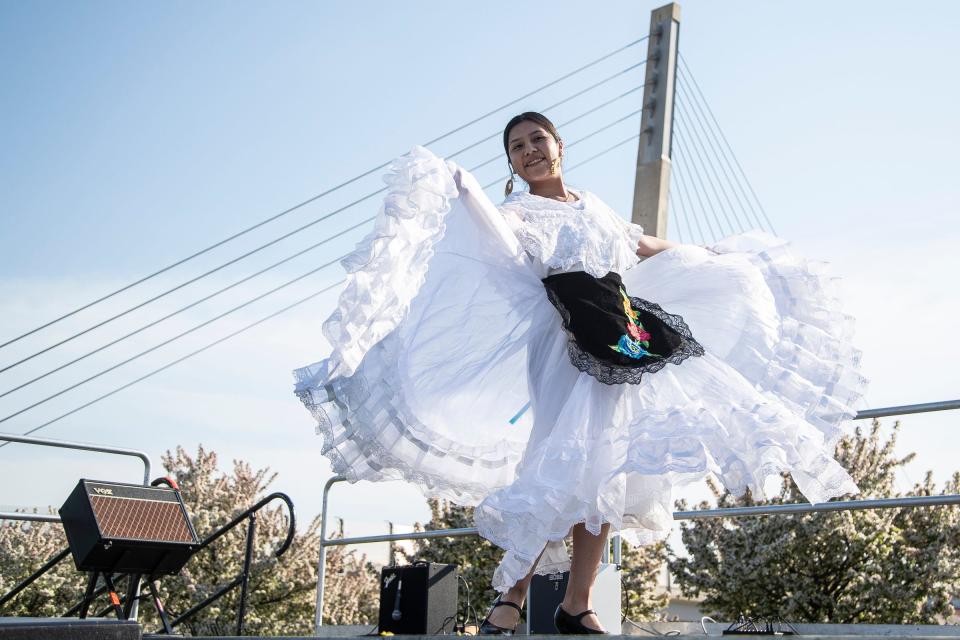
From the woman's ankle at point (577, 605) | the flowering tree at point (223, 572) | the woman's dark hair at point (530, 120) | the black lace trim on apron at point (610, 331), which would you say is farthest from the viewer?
the flowering tree at point (223, 572)

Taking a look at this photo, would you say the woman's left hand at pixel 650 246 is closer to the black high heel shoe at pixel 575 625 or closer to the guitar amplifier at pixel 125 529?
the black high heel shoe at pixel 575 625

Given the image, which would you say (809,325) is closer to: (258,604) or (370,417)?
(370,417)

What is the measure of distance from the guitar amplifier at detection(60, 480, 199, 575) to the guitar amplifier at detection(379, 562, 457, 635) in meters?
1.22

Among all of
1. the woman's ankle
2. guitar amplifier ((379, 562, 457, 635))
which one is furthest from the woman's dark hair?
guitar amplifier ((379, 562, 457, 635))

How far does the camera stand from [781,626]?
3.73 meters

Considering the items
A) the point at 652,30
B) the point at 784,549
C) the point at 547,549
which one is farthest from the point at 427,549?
the point at 547,549

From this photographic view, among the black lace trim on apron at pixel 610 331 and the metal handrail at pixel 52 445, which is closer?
the black lace trim on apron at pixel 610 331

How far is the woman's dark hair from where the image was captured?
2.81 m

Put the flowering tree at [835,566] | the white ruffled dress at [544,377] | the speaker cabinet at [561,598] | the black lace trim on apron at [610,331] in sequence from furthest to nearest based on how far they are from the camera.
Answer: the flowering tree at [835,566] < the speaker cabinet at [561,598] < the black lace trim on apron at [610,331] < the white ruffled dress at [544,377]

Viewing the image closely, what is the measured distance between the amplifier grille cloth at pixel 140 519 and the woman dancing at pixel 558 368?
0.96 metres

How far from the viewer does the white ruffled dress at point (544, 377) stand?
2.14m

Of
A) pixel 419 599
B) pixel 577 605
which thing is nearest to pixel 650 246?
pixel 577 605

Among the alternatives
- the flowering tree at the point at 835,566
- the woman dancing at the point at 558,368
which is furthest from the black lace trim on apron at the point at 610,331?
the flowering tree at the point at 835,566

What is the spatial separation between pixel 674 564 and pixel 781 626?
6.74m
